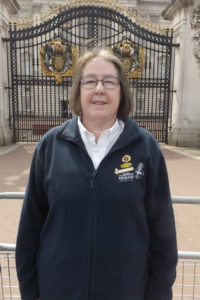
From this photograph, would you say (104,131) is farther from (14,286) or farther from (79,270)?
(14,286)

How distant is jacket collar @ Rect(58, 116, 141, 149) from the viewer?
55.8 inches

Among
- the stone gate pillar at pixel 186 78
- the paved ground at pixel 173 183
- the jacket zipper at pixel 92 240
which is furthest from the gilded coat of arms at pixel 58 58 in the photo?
the jacket zipper at pixel 92 240

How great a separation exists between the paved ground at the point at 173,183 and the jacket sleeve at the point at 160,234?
2.03 m

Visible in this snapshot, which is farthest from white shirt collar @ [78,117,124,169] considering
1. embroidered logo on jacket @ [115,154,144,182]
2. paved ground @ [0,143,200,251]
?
paved ground @ [0,143,200,251]

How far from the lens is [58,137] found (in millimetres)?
1479

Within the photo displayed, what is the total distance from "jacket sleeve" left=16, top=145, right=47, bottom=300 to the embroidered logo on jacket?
0.42 meters

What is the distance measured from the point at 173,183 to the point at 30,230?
15.7ft

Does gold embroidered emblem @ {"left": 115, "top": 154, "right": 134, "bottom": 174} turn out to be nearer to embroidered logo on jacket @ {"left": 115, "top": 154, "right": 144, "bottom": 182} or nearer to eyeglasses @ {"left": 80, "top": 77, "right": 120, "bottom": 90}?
embroidered logo on jacket @ {"left": 115, "top": 154, "right": 144, "bottom": 182}

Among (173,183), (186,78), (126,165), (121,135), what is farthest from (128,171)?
(186,78)

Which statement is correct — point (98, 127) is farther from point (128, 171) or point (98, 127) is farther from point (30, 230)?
point (30, 230)

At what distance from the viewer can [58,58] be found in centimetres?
1066

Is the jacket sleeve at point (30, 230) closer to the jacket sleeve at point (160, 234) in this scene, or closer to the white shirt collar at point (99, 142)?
the white shirt collar at point (99, 142)

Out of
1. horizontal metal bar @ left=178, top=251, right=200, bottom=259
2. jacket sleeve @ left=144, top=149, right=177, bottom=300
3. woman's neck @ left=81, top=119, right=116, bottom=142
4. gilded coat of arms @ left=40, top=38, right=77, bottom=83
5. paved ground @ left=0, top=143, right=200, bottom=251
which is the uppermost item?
gilded coat of arms @ left=40, top=38, right=77, bottom=83

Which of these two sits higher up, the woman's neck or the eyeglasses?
the eyeglasses
